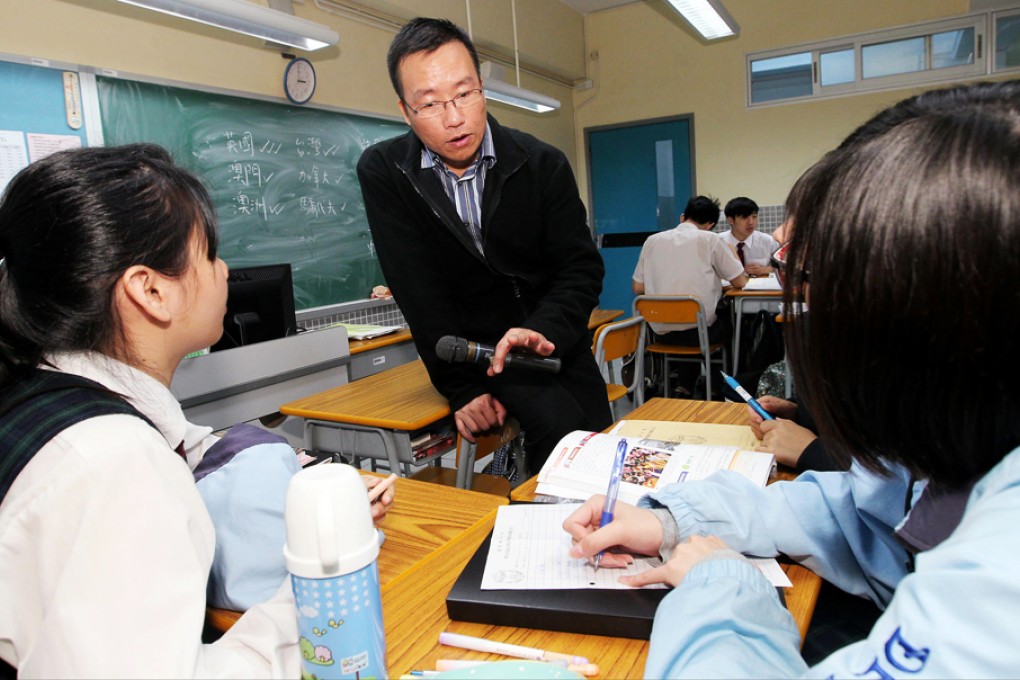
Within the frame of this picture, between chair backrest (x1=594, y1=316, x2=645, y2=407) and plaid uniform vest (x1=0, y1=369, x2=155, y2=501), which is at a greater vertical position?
plaid uniform vest (x1=0, y1=369, x2=155, y2=501)

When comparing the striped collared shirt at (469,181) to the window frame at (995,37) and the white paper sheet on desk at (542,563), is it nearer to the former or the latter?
the white paper sheet on desk at (542,563)

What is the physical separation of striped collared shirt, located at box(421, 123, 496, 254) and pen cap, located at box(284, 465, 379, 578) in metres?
1.29

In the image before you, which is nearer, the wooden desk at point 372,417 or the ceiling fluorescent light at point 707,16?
the wooden desk at point 372,417

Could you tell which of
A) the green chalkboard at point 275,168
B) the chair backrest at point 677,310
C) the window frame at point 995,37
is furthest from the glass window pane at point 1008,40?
the green chalkboard at point 275,168

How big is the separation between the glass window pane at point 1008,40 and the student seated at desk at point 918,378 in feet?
20.0

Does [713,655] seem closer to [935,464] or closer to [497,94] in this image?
[935,464]

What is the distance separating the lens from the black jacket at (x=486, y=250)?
1710 millimetres

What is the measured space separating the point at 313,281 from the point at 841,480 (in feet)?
11.1

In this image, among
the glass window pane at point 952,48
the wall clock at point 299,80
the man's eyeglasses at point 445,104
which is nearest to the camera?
the man's eyeglasses at point 445,104

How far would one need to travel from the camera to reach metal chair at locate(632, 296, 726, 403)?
12.8 feet

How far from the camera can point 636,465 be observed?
3.27 ft

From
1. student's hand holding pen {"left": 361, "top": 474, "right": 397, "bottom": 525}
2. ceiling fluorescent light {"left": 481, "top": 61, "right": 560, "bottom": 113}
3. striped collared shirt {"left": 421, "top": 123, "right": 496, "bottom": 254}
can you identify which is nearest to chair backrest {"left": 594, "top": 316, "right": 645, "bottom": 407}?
striped collared shirt {"left": 421, "top": 123, "right": 496, "bottom": 254}

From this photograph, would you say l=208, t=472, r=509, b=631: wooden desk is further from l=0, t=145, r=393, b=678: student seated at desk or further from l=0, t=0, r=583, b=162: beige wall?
l=0, t=0, r=583, b=162: beige wall

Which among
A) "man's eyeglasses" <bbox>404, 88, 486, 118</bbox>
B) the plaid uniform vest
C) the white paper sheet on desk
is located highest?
"man's eyeglasses" <bbox>404, 88, 486, 118</bbox>
